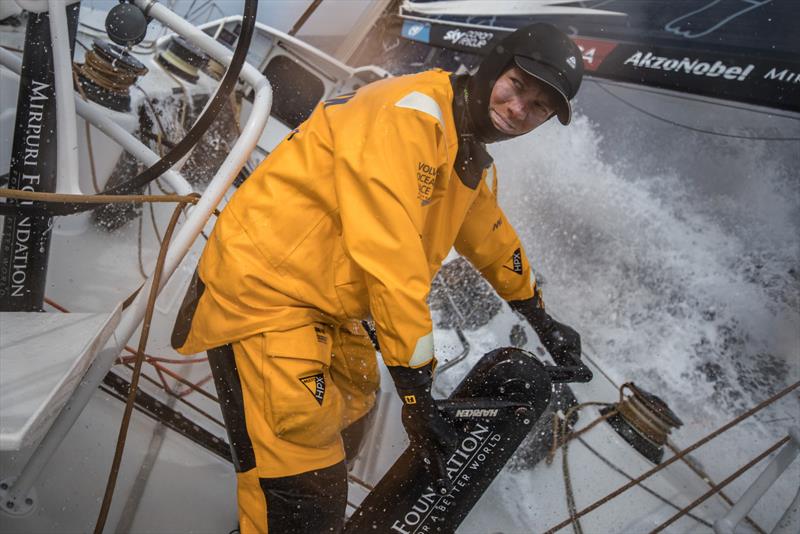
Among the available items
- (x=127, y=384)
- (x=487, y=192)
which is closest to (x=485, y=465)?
(x=487, y=192)

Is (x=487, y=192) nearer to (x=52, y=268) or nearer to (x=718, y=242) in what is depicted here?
(x=52, y=268)

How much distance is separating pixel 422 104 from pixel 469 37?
5.35 m

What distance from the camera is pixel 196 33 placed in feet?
7.26

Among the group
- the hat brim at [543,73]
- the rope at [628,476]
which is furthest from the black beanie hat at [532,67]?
the rope at [628,476]

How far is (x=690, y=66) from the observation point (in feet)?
13.2

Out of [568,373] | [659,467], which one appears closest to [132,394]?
[568,373]

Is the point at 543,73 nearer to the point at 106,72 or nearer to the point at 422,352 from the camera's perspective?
the point at 422,352

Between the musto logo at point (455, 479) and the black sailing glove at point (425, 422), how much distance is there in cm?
9

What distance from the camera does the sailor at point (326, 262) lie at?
150 centimetres

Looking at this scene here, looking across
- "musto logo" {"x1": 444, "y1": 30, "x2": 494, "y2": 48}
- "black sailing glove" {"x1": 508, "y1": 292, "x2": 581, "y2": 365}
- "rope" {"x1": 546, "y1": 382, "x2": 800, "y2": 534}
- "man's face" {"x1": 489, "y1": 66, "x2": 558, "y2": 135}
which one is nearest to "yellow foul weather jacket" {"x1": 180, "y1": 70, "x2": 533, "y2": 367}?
"man's face" {"x1": 489, "y1": 66, "x2": 558, "y2": 135}

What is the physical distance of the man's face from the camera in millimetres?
1674

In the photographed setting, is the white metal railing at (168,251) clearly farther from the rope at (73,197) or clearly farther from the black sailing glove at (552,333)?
the black sailing glove at (552,333)

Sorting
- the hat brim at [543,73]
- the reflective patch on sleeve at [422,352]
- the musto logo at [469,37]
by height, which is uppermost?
the musto logo at [469,37]

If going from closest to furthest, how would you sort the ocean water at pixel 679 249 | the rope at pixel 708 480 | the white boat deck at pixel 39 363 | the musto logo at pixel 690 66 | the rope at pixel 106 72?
the white boat deck at pixel 39 363 < the rope at pixel 708 480 < the rope at pixel 106 72 < the musto logo at pixel 690 66 < the ocean water at pixel 679 249
